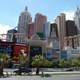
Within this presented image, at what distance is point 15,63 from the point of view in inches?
5084

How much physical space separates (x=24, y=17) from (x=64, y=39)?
33.1m

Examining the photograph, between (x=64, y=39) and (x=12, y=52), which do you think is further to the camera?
(x=64, y=39)

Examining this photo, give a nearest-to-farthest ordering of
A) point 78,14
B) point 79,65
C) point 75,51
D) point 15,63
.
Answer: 1. point 79,65
2. point 15,63
3. point 75,51
4. point 78,14

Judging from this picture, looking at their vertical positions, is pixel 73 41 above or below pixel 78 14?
below

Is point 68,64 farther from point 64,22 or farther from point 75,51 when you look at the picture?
point 64,22

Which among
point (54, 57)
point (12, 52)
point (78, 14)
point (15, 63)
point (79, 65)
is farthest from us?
point (78, 14)

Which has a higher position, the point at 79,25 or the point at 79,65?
the point at 79,25

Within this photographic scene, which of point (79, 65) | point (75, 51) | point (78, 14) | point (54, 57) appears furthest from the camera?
point (78, 14)

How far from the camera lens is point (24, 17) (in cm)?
19738

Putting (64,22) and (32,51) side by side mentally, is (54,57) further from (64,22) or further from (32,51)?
(64,22)

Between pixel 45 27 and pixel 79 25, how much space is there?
24.8 m

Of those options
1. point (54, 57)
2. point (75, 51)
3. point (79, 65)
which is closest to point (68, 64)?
point (79, 65)

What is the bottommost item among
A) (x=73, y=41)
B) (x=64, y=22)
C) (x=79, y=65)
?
(x=79, y=65)

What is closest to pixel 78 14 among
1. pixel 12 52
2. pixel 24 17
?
pixel 24 17
